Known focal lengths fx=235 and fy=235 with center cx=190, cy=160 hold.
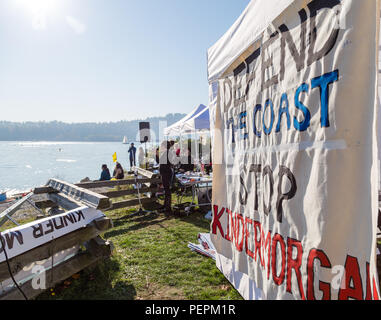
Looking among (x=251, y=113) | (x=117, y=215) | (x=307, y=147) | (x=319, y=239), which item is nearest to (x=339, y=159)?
(x=307, y=147)

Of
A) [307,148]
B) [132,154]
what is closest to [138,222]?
[307,148]

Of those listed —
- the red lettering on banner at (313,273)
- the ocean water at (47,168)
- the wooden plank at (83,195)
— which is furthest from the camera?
the ocean water at (47,168)

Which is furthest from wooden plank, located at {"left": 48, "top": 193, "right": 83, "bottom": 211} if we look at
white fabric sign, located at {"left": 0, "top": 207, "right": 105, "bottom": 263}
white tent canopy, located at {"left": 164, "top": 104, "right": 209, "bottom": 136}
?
white tent canopy, located at {"left": 164, "top": 104, "right": 209, "bottom": 136}

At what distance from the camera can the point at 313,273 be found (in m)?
1.55

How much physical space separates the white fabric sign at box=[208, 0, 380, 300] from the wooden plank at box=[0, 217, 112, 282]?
2.08 meters

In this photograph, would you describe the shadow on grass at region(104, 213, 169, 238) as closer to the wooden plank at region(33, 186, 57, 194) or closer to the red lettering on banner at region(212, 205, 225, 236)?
the wooden plank at region(33, 186, 57, 194)

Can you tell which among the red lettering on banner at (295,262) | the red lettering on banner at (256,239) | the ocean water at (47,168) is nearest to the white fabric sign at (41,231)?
the red lettering on banner at (256,239)

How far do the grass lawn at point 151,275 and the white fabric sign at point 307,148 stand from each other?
1.16m

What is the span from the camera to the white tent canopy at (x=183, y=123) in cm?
1263

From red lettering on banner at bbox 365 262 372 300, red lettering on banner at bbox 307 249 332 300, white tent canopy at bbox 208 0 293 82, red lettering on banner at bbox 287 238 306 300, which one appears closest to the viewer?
red lettering on banner at bbox 365 262 372 300

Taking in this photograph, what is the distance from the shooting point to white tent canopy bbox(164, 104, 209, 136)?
12.6 meters

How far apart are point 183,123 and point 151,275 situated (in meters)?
9.76

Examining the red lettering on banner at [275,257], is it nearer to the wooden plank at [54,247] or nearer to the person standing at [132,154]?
the wooden plank at [54,247]

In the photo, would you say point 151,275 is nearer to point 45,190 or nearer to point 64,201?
point 64,201
